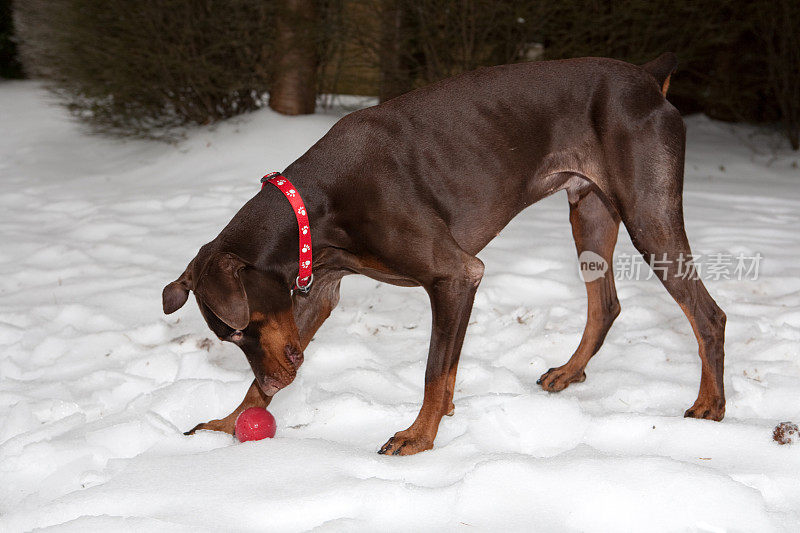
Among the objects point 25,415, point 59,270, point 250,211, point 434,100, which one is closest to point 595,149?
point 434,100

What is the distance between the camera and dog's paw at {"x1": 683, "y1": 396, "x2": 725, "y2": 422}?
8.54ft

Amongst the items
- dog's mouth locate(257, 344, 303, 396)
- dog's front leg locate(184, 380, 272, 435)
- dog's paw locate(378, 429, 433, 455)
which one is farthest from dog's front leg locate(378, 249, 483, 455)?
dog's front leg locate(184, 380, 272, 435)

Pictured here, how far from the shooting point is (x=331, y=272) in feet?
9.06

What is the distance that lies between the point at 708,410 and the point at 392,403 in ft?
3.86

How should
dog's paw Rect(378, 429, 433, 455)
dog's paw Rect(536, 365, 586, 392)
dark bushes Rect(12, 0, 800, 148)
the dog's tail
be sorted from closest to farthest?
dog's paw Rect(378, 429, 433, 455)
the dog's tail
dog's paw Rect(536, 365, 586, 392)
dark bushes Rect(12, 0, 800, 148)

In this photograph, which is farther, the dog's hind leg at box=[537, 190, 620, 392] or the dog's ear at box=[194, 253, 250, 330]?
the dog's hind leg at box=[537, 190, 620, 392]

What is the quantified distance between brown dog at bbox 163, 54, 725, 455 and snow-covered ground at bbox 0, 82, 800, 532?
21cm

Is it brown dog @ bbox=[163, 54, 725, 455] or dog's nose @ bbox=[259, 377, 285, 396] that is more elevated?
brown dog @ bbox=[163, 54, 725, 455]

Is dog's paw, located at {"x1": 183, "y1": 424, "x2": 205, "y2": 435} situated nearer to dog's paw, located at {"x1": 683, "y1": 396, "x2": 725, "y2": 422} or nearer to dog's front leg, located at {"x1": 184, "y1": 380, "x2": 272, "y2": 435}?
dog's front leg, located at {"x1": 184, "y1": 380, "x2": 272, "y2": 435}

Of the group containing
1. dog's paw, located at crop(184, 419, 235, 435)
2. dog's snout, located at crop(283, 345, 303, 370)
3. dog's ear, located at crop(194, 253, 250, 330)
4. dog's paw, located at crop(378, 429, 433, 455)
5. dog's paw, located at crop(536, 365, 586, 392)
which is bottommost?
dog's paw, located at crop(184, 419, 235, 435)

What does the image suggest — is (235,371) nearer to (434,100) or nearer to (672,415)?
(434,100)

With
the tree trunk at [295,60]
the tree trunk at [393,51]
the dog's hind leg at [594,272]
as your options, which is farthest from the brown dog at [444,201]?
the tree trunk at [295,60]

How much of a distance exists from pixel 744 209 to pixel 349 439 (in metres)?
4.22

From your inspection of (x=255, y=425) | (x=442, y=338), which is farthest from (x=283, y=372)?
(x=442, y=338)
